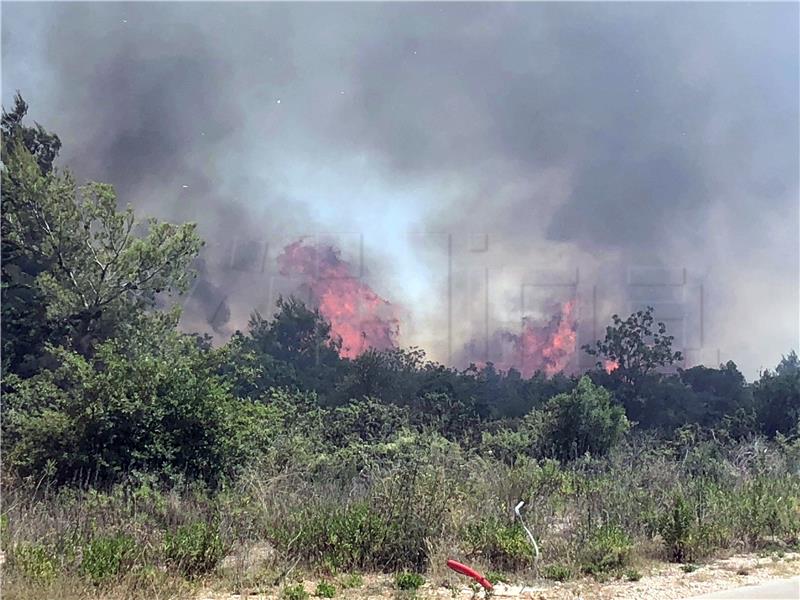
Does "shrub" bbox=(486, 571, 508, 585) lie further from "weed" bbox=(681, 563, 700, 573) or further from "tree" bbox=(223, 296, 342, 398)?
"tree" bbox=(223, 296, 342, 398)

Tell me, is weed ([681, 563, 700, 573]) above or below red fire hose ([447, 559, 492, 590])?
below

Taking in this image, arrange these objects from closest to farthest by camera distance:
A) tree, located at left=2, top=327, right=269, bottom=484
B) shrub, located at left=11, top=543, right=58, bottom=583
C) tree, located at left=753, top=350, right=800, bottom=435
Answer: shrub, located at left=11, top=543, right=58, bottom=583, tree, located at left=2, top=327, right=269, bottom=484, tree, located at left=753, top=350, right=800, bottom=435

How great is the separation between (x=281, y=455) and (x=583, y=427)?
28.2 feet

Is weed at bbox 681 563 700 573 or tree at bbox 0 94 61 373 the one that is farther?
tree at bbox 0 94 61 373

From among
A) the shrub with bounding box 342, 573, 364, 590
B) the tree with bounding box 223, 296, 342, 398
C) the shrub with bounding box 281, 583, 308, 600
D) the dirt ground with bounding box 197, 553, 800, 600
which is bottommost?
the dirt ground with bounding box 197, 553, 800, 600

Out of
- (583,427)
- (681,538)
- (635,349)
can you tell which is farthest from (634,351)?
(681,538)

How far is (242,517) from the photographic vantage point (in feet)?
25.7

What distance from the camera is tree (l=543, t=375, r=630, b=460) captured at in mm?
17297

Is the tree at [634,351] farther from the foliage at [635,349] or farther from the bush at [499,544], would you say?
the bush at [499,544]

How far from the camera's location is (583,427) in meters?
17.7

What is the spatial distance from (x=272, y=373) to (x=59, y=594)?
19.5m

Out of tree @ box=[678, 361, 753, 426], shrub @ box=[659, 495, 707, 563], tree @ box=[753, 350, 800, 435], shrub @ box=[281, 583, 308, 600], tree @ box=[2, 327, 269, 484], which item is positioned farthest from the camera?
tree @ box=[678, 361, 753, 426]

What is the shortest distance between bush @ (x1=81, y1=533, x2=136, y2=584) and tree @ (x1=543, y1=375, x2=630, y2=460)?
12.6 m

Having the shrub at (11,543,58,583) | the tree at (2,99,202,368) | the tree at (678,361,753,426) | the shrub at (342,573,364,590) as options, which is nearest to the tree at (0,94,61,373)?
the tree at (2,99,202,368)
